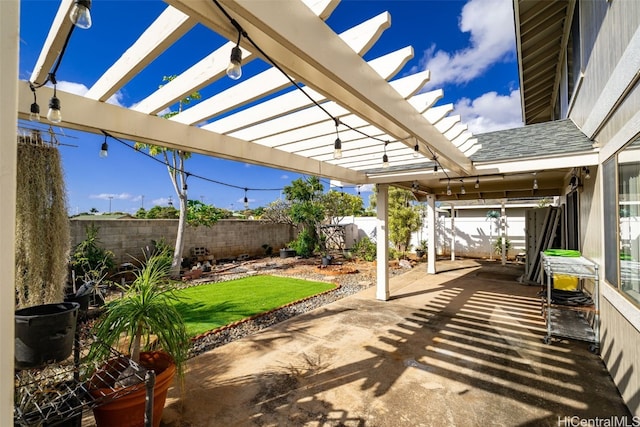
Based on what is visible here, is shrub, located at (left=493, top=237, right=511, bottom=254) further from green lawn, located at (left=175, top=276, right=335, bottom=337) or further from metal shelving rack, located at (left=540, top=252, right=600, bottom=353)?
green lawn, located at (left=175, top=276, right=335, bottom=337)

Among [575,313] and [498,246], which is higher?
[498,246]

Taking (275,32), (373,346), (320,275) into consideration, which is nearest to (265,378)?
(373,346)

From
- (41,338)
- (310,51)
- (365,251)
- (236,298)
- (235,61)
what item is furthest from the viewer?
(365,251)

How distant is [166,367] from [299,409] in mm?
1375

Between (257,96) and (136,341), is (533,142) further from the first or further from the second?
(136,341)

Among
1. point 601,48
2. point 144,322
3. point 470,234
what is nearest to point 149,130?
point 144,322

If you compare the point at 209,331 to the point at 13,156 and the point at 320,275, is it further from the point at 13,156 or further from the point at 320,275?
the point at 320,275

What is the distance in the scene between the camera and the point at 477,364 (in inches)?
140

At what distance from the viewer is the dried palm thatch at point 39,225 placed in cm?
289

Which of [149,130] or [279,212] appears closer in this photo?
[149,130]

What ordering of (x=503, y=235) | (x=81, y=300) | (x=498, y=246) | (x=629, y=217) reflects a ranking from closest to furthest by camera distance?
(x=629, y=217) < (x=81, y=300) < (x=503, y=235) < (x=498, y=246)

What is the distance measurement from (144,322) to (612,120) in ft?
18.4

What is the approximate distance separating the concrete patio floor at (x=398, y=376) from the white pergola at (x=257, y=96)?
98.0 inches

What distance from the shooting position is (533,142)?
5.45 meters
